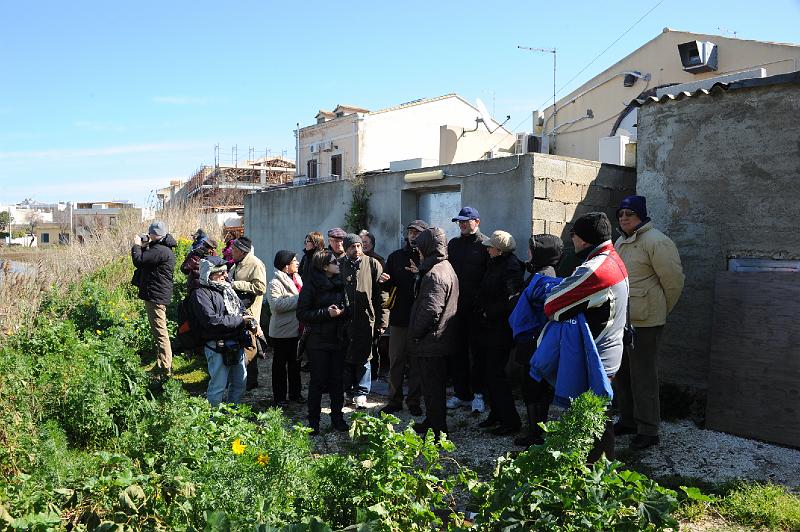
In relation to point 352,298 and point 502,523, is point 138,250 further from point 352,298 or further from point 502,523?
point 502,523

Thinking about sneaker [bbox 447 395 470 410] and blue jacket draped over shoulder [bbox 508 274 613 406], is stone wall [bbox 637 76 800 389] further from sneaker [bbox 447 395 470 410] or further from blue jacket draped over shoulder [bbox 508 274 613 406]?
blue jacket draped over shoulder [bbox 508 274 613 406]

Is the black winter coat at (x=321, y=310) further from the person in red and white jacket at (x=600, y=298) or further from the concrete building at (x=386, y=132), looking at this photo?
the concrete building at (x=386, y=132)

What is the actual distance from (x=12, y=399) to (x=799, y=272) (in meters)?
6.62

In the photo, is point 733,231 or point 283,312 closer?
point 733,231

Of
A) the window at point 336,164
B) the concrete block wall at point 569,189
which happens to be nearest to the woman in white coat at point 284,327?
the concrete block wall at point 569,189

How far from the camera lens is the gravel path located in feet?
16.2

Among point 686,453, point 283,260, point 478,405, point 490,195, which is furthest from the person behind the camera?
point 490,195

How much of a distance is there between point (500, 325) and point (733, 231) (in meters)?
2.50

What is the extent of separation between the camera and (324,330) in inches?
235

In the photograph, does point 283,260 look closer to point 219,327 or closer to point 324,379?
point 219,327

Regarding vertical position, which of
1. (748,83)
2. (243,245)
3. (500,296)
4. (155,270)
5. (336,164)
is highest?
(336,164)

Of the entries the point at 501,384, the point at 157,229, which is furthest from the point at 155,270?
the point at 501,384

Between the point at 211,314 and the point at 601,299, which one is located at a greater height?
the point at 601,299

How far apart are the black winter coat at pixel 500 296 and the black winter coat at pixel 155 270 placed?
418 cm
